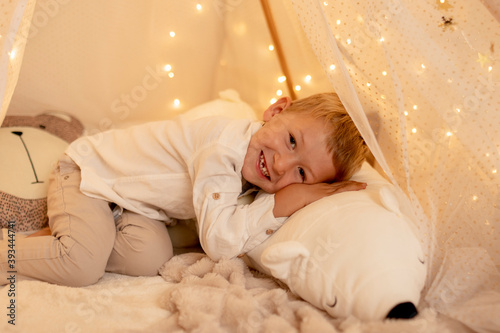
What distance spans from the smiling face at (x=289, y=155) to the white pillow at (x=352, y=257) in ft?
0.52

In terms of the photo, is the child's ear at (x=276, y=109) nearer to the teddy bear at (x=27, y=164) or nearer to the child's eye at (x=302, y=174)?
the child's eye at (x=302, y=174)

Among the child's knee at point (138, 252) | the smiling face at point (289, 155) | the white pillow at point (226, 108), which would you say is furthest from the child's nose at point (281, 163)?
the white pillow at point (226, 108)

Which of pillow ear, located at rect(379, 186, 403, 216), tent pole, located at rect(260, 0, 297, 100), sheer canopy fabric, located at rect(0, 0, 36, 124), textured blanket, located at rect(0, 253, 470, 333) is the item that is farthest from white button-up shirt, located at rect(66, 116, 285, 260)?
tent pole, located at rect(260, 0, 297, 100)

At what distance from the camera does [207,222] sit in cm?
105

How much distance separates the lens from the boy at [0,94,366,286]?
104 centimetres

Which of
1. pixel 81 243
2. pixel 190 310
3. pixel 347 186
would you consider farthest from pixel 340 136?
pixel 81 243

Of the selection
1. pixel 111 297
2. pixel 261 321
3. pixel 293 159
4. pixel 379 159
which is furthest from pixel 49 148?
pixel 379 159

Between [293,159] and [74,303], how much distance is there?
2.16ft

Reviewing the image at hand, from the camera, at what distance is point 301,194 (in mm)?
1071

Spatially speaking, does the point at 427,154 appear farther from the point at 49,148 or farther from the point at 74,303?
the point at 49,148

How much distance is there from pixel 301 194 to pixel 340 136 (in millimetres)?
208

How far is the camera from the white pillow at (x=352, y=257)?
0.77 meters

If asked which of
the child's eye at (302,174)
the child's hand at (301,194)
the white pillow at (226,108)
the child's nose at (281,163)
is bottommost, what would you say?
the child's hand at (301,194)

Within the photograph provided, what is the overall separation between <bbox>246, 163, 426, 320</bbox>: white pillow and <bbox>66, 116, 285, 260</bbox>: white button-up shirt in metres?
0.14
